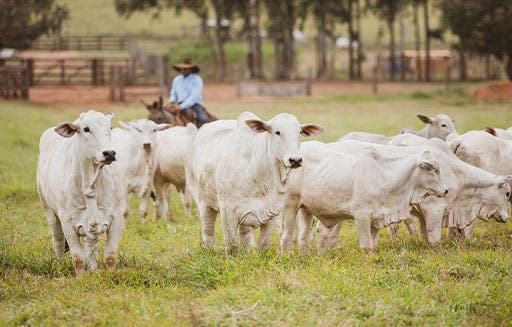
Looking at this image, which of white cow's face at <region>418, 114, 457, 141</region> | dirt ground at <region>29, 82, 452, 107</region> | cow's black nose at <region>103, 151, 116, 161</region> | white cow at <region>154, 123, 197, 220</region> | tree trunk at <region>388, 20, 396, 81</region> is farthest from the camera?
tree trunk at <region>388, 20, 396, 81</region>

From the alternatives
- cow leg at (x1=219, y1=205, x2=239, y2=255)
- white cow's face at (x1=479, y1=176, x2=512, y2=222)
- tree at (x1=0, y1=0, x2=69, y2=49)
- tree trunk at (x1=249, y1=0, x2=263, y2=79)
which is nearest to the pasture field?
cow leg at (x1=219, y1=205, x2=239, y2=255)

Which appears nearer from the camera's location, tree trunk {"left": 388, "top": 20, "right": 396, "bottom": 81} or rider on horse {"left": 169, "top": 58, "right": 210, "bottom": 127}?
rider on horse {"left": 169, "top": 58, "right": 210, "bottom": 127}

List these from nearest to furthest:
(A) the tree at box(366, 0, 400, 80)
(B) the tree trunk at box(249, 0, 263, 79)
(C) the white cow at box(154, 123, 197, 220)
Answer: (C) the white cow at box(154, 123, 197, 220)
(B) the tree trunk at box(249, 0, 263, 79)
(A) the tree at box(366, 0, 400, 80)

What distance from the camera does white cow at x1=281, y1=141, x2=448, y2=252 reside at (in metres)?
9.56

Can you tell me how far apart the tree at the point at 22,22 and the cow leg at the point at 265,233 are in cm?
3807

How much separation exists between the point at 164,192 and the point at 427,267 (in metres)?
7.05

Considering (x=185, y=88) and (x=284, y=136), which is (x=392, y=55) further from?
(x=284, y=136)

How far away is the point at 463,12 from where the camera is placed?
135 ft

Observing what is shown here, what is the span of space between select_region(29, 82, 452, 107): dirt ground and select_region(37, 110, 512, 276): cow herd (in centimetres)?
2342

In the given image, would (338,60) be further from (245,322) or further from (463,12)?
(245,322)

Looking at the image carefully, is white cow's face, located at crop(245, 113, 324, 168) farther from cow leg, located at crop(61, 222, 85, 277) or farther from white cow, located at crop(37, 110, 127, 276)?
cow leg, located at crop(61, 222, 85, 277)

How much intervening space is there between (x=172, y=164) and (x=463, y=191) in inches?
215

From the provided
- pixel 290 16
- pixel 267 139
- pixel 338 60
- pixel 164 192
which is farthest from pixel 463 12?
pixel 267 139

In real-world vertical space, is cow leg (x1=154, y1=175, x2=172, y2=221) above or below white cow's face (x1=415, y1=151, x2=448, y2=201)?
below
